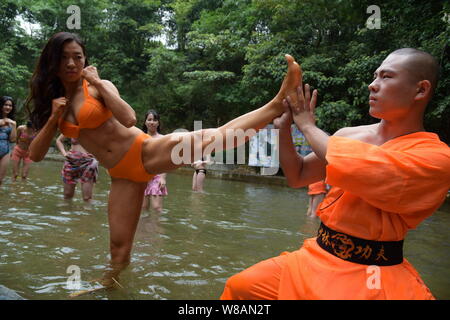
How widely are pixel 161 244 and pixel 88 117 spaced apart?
2.15 metres

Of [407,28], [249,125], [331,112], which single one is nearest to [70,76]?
[249,125]

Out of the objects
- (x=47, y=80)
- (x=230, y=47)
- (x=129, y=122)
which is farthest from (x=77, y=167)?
(x=230, y=47)

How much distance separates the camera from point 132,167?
313 centimetres

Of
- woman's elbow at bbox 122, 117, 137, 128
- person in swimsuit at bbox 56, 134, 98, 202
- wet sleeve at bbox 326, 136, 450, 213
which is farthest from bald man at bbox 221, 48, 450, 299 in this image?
person in swimsuit at bbox 56, 134, 98, 202

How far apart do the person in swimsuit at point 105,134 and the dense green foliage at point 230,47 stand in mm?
5074

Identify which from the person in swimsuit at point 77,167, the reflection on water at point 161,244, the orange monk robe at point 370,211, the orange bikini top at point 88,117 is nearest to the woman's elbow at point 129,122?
the orange bikini top at point 88,117

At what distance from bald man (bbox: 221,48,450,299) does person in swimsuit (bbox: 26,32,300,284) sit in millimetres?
1394

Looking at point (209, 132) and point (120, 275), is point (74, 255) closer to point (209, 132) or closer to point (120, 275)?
point (120, 275)

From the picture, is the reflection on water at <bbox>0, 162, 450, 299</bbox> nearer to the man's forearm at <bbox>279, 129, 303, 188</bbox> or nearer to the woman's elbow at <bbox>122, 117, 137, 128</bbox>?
the woman's elbow at <bbox>122, 117, 137, 128</bbox>

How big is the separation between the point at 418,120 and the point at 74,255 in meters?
3.45

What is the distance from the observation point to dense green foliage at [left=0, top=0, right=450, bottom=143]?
941 centimetres

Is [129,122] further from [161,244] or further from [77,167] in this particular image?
[77,167]

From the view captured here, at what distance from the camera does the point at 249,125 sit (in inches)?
113

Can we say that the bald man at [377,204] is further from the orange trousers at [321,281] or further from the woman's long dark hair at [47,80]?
the woman's long dark hair at [47,80]
